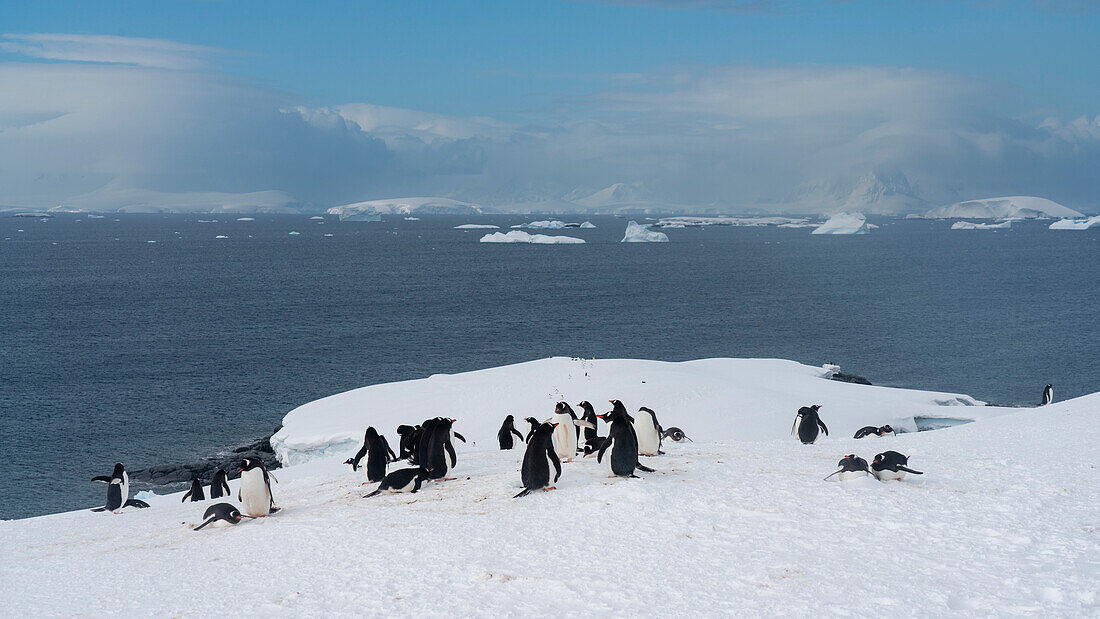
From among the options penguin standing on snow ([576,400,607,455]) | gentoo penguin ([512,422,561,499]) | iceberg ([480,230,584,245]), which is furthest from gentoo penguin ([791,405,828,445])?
iceberg ([480,230,584,245])

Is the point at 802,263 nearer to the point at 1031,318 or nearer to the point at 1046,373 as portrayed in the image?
the point at 1031,318

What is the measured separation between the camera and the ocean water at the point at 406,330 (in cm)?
3172

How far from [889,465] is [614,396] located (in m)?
13.1

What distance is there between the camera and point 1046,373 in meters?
40.4

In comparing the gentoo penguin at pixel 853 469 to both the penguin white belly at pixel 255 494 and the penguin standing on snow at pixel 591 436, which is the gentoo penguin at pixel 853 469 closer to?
the penguin standing on snow at pixel 591 436

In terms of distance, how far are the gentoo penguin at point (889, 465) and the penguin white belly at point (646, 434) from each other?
3239 mm

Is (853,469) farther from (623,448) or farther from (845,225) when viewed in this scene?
(845,225)

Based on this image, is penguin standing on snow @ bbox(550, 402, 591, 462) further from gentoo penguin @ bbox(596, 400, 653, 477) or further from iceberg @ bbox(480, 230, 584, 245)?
iceberg @ bbox(480, 230, 584, 245)

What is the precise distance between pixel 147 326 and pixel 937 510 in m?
54.7

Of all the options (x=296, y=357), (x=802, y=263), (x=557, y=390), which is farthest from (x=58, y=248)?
(x=557, y=390)

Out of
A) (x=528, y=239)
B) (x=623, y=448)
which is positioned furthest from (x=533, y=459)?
(x=528, y=239)

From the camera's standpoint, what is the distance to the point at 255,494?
10516 mm

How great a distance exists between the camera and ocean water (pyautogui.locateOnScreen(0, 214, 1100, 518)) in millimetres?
31719

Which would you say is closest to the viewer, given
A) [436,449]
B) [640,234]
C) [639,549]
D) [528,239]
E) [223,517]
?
[639,549]
